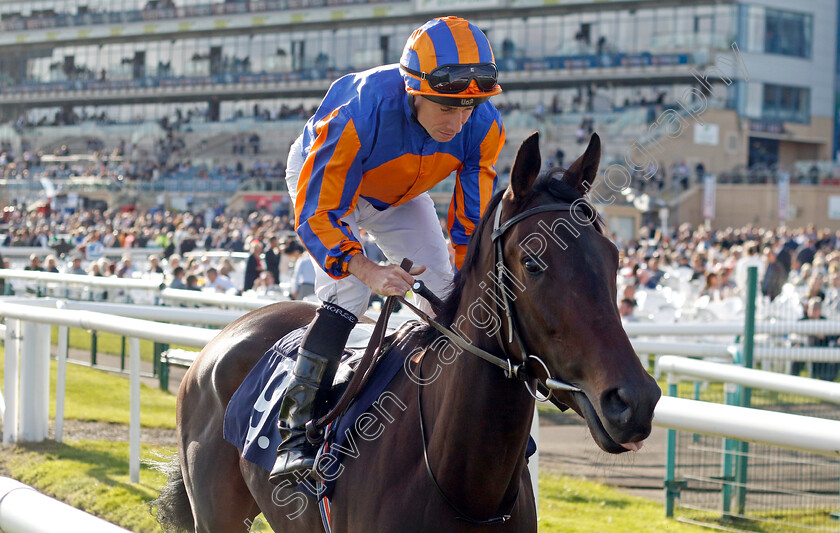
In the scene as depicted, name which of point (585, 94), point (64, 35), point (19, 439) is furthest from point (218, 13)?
point (19, 439)

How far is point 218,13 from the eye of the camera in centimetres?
4856

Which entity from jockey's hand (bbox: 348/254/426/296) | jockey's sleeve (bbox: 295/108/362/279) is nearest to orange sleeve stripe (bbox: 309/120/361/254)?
jockey's sleeve (bbox: 295/108/362/279)

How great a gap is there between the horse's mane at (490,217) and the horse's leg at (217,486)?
3.18 feet

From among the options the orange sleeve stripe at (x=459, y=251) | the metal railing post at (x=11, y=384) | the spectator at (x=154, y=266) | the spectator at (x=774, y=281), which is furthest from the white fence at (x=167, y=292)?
the spectator at (x=774, y=281)

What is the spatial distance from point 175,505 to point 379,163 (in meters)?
1.52

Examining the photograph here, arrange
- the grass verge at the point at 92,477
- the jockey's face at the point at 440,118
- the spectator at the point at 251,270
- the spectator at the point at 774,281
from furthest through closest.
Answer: the spectator at the point at 251,270
the spectator at the point at 774,281
the grass verge at the point at 92,477
the jockey's face at the point at 440,118

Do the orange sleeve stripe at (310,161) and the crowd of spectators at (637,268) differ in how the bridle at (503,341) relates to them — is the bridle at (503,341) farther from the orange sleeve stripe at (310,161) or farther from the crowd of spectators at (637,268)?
the crowd of spectators at (637,268)

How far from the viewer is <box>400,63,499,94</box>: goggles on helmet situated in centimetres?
217

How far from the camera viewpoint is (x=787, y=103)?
40.4 meters

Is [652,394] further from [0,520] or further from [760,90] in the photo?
[760,90]

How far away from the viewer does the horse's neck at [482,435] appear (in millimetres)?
1968

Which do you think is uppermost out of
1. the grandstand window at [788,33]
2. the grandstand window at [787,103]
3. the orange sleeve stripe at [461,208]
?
the grandstand window at [788,33]

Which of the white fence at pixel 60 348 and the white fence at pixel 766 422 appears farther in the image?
the white fence at pixel 60 348

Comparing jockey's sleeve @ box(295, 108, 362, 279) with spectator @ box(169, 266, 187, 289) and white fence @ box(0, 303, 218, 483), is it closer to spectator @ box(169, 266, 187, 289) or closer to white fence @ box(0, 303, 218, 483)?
white fence @ box(0, 303, 218, 483)
